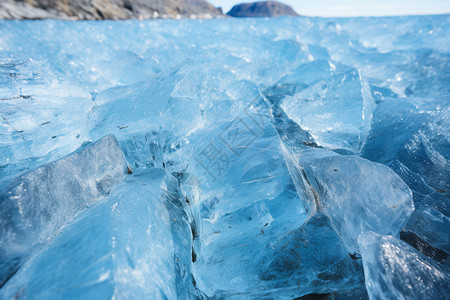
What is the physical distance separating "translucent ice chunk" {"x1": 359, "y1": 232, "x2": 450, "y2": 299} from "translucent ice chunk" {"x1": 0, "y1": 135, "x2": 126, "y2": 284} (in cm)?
101

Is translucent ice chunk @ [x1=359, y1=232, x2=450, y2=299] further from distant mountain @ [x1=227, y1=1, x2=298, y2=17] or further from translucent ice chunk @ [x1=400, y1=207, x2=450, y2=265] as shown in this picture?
distant mountain @ [x1=227, y1=1, x2=298, y2=17]

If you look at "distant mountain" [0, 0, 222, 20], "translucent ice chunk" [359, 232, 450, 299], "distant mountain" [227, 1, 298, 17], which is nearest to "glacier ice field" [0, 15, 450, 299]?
"translucent ice chunk" [359, 232, 450, 299]

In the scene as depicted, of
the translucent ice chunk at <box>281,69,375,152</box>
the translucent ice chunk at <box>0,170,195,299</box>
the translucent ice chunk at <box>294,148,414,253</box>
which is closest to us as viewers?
the translucent ice chunk at <box>0,170,195,299</box>

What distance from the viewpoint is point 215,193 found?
0.86 meters

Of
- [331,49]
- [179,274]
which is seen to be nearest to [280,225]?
[179,274]

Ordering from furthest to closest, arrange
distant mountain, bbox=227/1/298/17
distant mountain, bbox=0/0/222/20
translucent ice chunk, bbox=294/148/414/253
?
1. distant mountain, bbox=227/1/298/17
2. distant mountain, bbox=0/0/222/20
3. translucent ice chunk, bbox=294/148/414/253

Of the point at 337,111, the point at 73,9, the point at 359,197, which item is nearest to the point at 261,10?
the point at 73,9

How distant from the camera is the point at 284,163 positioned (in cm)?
81

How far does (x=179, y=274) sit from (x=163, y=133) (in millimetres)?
741

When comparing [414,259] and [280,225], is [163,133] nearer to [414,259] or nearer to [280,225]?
[280,225]

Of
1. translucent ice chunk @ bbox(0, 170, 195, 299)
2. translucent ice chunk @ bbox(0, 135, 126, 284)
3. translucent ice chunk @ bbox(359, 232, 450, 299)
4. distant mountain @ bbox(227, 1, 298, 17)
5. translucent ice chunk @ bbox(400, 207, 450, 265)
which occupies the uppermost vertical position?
distant mountain @ bbox(227, 1, 298, 17)

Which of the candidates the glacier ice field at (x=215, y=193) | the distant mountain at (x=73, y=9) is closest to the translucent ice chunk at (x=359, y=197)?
the glacier ice field at (x=215, y=193)

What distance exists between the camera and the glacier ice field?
0.62m

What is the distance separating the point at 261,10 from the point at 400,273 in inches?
1972
